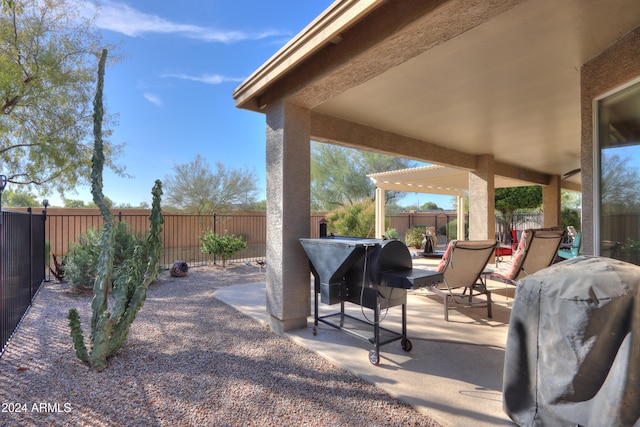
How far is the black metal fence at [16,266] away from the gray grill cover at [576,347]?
14.7 feet

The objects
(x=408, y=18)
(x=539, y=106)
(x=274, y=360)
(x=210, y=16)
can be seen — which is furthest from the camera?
(x=210, y=16)

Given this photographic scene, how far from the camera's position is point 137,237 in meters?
6.95

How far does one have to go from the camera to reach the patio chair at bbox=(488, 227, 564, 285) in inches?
178

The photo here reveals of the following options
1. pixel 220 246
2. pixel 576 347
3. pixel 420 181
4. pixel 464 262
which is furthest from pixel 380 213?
pixel 576 347

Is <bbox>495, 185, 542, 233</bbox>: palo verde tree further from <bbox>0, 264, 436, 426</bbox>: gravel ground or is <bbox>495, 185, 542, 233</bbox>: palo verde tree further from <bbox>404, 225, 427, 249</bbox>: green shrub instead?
<bbox>0, 264, 436, 426</bbox>: gravel ground

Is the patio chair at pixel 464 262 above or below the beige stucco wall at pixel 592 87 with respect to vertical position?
below

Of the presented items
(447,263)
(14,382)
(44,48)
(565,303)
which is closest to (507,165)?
(447,263)

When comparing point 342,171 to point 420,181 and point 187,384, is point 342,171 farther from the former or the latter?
point 187,384

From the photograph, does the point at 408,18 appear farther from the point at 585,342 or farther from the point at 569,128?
the point at 569,128

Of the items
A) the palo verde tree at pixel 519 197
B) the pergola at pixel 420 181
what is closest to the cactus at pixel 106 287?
the pergola at pixel 420 181

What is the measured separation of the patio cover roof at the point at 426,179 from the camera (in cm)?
1014

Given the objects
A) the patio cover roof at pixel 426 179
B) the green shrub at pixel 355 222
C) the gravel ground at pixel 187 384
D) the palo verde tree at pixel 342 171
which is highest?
the palo verde tree at pixel 342 171

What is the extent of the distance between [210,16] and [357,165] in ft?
38.9

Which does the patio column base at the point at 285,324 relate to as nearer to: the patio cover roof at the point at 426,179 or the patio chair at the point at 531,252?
the patio chair at the point at 531,252
